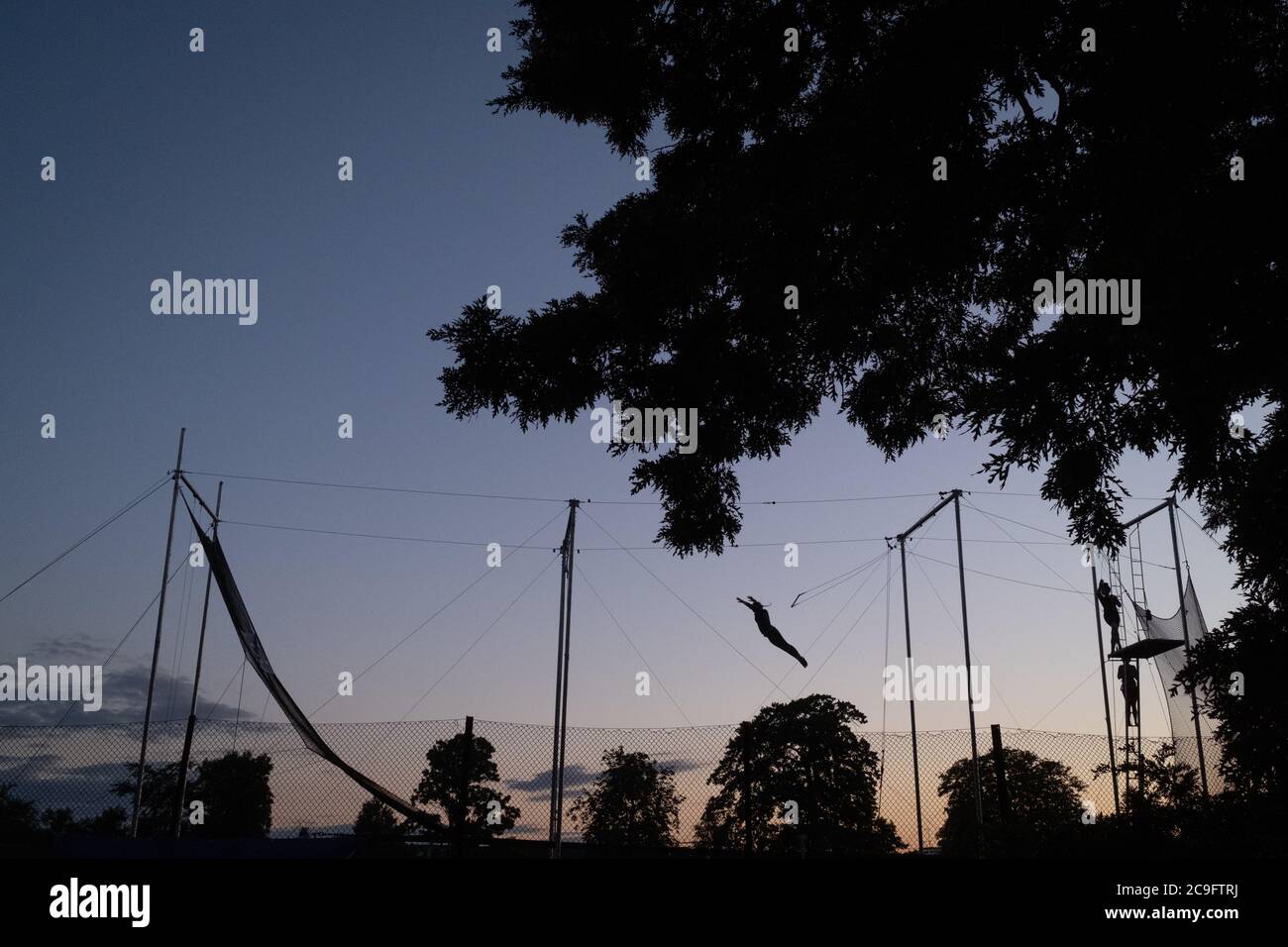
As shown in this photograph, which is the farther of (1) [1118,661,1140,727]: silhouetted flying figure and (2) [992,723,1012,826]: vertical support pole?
(1) [1118,661,1140,727]: silhouetted flying figure

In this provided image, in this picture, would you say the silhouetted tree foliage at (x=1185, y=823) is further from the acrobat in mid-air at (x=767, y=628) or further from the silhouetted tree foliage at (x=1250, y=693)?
the acrobat in mid-air at (x=767, y=628)

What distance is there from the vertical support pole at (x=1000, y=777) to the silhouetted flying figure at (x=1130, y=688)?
862cm

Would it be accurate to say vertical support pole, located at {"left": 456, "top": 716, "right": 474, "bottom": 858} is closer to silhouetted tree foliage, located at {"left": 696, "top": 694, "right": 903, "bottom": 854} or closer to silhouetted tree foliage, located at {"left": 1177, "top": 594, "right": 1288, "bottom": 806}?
silhouetted tree foliage, located at {"left": 1177, "top": 594, "right": 1288, "bottom": 806}

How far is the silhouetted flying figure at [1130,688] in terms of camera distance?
62.1ft

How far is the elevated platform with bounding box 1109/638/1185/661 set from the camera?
1838cm

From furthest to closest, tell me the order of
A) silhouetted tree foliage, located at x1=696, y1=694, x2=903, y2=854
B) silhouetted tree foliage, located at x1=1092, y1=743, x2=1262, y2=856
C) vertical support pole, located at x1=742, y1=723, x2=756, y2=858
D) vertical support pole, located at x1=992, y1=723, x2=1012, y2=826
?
silhouetted tree foliage, located at x1=696, y1=694, x2=903, y2=854 < vertical support pole, located at x1=742, y1=723, x2=756, y2=858 < vertical support pole, located at x1=992, y1=723, x2=1012, y2=826 < silhouetted tree foliage, located at x1=1092, y1=743, x2=1262, y2=856

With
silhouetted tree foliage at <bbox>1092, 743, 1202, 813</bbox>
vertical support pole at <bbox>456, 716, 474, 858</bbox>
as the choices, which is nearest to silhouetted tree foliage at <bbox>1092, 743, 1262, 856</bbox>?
silhouetted tree foliage at <bbox>1092, 743, 1202, 813</bbox>

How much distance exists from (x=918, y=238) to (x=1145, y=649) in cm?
1445

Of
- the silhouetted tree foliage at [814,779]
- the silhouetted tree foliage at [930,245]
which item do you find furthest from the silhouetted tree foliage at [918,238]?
the silhouetted tree foliage at [814,779]

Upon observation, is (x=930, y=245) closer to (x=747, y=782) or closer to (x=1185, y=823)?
(x=1185, y=823)

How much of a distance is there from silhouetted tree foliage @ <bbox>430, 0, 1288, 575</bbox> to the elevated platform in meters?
9.79

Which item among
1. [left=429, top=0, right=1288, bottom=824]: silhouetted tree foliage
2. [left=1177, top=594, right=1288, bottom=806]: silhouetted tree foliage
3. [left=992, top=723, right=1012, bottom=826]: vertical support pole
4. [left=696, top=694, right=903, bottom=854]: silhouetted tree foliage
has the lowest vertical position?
[left=696, top=694, right=903, bottom=854]: silhouetted tree foliage

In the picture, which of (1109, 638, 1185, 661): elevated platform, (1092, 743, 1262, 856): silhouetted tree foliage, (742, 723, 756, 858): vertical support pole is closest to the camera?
(1092, 743, 1262, 856): silhouetted tree foliage
